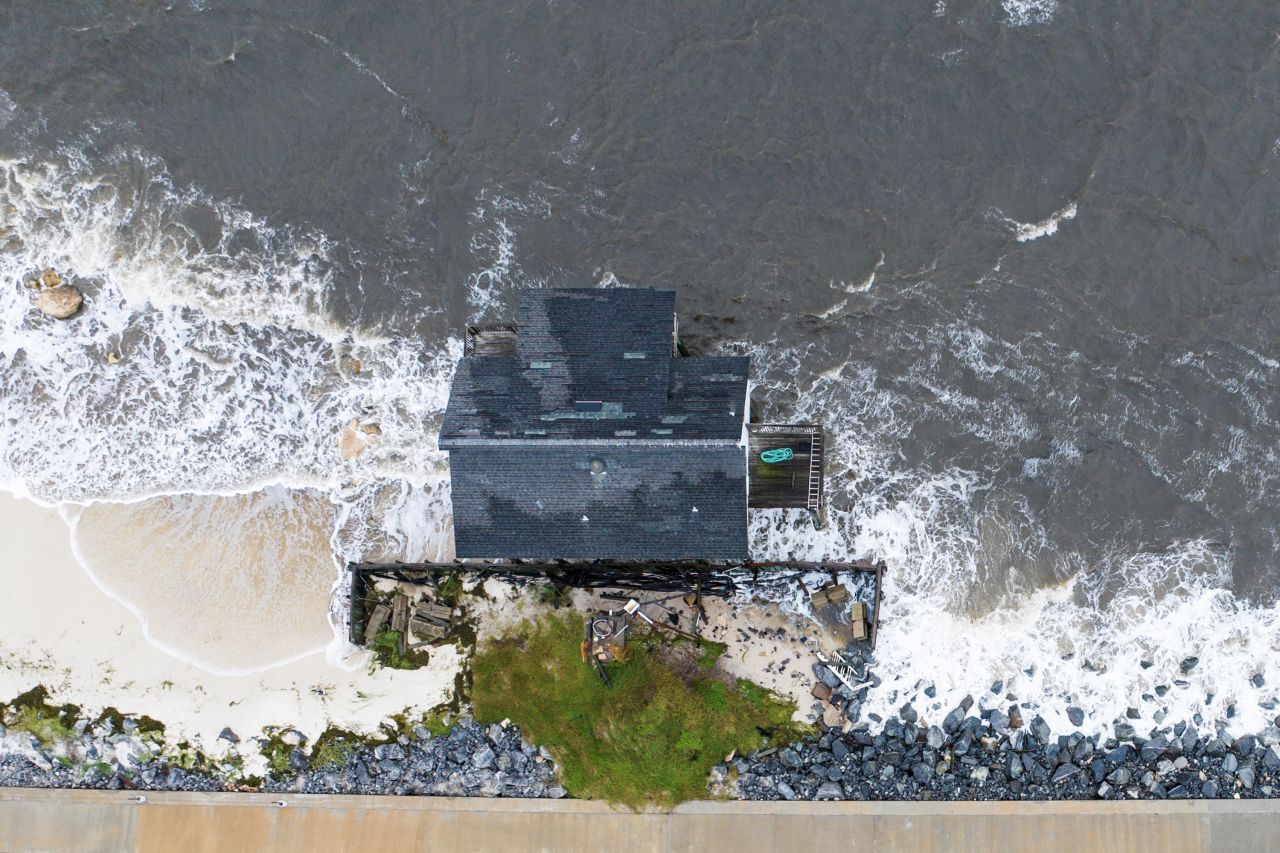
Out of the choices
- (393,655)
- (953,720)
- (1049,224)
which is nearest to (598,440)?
(393,655)

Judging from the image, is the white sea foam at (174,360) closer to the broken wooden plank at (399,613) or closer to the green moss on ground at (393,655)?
the broken wooden plank at (399,613)

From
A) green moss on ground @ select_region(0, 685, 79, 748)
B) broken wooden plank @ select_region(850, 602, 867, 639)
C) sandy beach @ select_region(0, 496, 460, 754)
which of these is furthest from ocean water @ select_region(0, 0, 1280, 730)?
green moss on ground @ select_region(0, 685, 79, 748)

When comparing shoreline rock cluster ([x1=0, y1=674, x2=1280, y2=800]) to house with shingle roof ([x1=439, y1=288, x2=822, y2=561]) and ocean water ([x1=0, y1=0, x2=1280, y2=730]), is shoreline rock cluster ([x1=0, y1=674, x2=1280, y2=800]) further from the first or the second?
house with shingle roof ([x1=439, y1=288, x2=822, y2=561])

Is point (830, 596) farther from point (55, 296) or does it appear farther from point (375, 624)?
point (55, 296)

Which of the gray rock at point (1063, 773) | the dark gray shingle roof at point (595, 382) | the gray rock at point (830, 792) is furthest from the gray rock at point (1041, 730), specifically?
the dark gray shingle roof at point (595, 382)

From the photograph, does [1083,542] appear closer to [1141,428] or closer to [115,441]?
[1141,428]
